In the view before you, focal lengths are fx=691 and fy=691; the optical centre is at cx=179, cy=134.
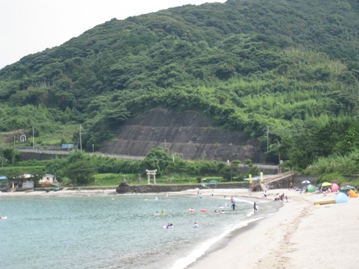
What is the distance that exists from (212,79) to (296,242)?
99.1m

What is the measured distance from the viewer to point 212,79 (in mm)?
127312

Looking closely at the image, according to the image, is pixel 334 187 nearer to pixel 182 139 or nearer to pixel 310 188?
pixel 310 188

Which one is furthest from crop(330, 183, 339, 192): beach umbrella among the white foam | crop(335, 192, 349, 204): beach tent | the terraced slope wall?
the terraced slope wall

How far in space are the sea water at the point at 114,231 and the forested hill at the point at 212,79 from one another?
19.1 meters

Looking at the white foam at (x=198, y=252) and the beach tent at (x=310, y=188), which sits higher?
the beach tent at (x=310, y=188)

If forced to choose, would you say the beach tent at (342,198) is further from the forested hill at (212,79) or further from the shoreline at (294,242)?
the forested hill at (212,79)

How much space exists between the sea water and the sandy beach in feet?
4.93

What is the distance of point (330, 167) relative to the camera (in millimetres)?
62094

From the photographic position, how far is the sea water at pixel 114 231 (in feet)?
106

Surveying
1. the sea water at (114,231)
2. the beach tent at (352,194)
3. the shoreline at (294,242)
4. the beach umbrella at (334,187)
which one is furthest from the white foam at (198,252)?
the beach umbrella at (334,187)

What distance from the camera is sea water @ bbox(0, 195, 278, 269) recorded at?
32.3 metres

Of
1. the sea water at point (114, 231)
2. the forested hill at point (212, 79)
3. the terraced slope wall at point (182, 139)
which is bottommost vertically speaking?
the sea water at point (114, 231)

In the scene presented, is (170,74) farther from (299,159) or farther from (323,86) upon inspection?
(299,159)

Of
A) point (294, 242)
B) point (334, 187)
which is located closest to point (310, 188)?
point (334, 187)
